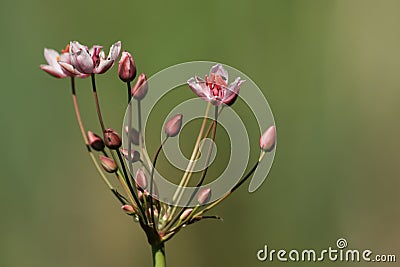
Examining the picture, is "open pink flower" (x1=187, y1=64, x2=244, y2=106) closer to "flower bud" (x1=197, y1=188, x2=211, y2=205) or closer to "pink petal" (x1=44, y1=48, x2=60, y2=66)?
"flower bud" (x1=197, y1=188, x2=211, y2=205)

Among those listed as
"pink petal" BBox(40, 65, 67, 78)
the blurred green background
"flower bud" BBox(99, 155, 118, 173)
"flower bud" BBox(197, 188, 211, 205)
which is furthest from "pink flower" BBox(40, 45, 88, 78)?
the blurred green background

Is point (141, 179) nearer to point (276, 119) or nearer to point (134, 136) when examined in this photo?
point (134, 136)

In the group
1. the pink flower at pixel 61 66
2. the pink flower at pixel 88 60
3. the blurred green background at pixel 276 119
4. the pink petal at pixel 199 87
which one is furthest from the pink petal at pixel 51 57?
the blurred green background at pixel 276 119

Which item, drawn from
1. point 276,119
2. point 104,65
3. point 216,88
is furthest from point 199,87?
point 276,119

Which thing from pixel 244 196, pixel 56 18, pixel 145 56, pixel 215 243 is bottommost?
pixel 215 243

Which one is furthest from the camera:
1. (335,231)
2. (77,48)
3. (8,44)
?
(8,44)

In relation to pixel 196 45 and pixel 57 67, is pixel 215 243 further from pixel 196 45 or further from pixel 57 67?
pixel 57 67

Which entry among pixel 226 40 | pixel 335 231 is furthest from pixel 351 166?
pixel 226 40
